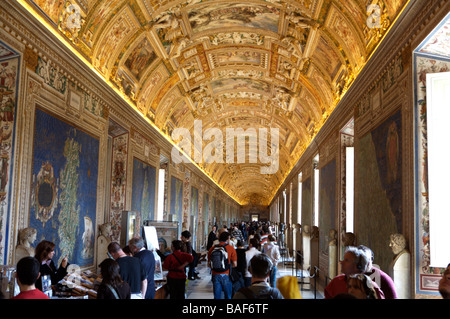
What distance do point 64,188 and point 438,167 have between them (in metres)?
8.56

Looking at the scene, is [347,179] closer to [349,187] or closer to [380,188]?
[349,187]

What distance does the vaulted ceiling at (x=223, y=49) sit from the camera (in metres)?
11.4

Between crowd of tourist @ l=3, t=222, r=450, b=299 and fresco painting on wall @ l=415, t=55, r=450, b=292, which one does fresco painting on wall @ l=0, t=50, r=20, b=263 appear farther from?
fresco painting on wall @ l=415, t=55, r=450, b=292

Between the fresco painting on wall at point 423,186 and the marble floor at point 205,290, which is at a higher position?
the fresco painting on wall at point 423,186

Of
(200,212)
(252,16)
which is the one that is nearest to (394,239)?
(252,16)

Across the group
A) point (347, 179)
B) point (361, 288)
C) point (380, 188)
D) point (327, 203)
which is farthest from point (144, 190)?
point (361, 288)

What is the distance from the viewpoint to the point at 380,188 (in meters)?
9.96

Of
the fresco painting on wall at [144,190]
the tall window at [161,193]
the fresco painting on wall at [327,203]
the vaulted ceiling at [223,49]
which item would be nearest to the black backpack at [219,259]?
→ the vaulted ceiling at [223,49]

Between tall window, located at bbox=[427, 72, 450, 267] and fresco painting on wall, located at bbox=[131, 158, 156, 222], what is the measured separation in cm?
1141

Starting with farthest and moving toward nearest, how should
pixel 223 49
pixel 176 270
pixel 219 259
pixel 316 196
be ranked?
pixel 316 196 < pixel 223 49 < pixel 219 259 < pixel 176 270

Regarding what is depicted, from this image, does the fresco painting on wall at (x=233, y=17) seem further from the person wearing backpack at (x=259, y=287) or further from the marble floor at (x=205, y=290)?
the person wearing backpack at (x=259, y=287)

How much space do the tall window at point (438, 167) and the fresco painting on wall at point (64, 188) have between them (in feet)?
26.4

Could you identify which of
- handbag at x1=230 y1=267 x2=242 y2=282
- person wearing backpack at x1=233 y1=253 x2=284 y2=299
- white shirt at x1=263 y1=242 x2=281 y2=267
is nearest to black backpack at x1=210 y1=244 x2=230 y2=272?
handbag at x1=230 y1=267 x2=242 y2=282
